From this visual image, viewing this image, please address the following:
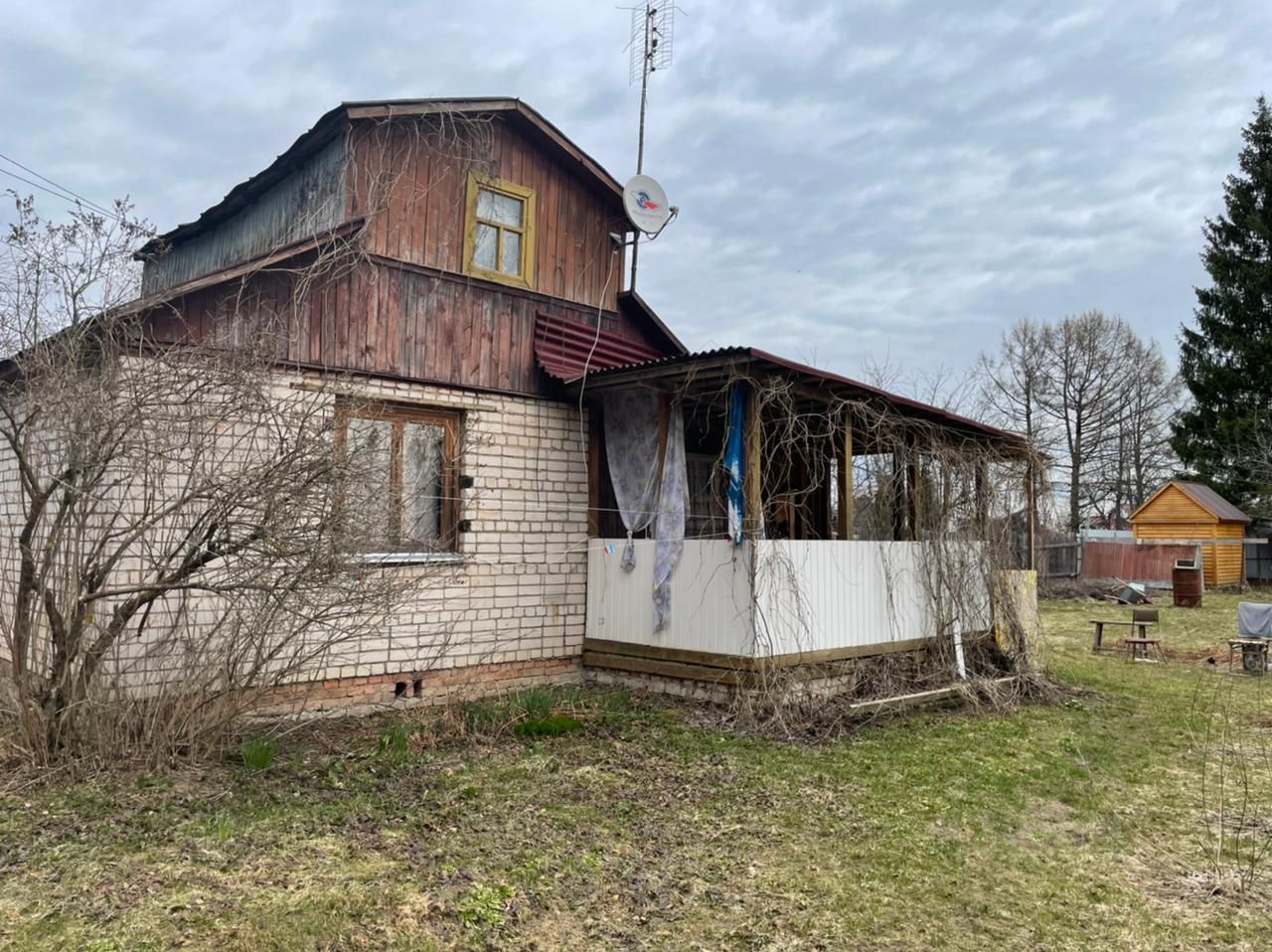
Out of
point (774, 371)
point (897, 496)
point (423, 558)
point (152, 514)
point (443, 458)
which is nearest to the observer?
point (152, 514)

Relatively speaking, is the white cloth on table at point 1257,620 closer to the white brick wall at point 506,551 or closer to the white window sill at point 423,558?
the white brick wall at point 506,551

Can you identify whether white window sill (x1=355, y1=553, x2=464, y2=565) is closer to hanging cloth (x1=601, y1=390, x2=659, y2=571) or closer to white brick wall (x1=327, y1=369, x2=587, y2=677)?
white brick wall (x1=327, y1=369, x2=587, y2=677)

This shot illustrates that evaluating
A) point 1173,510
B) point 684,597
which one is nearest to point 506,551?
point 684,597

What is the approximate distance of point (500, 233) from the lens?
9.06m

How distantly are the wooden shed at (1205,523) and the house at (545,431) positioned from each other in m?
22.0

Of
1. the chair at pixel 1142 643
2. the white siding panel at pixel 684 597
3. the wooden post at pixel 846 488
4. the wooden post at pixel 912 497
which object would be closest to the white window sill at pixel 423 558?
the white siding panel at pixel 684 597

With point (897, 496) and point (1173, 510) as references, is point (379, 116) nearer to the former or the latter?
point (897, 496)

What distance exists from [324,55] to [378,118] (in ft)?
7.34

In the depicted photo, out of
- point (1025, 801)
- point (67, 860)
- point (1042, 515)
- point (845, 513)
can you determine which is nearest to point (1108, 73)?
point (1042, 515)

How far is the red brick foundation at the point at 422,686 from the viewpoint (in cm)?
714

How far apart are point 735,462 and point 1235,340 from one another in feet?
98.4

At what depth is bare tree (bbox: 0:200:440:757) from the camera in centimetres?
509

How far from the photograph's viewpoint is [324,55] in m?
9.52

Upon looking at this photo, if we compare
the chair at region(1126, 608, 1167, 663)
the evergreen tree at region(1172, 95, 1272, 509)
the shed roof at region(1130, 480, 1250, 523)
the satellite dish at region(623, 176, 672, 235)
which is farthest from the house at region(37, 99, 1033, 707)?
the evergreen tree at region(1172, 95, 1272, 509)
